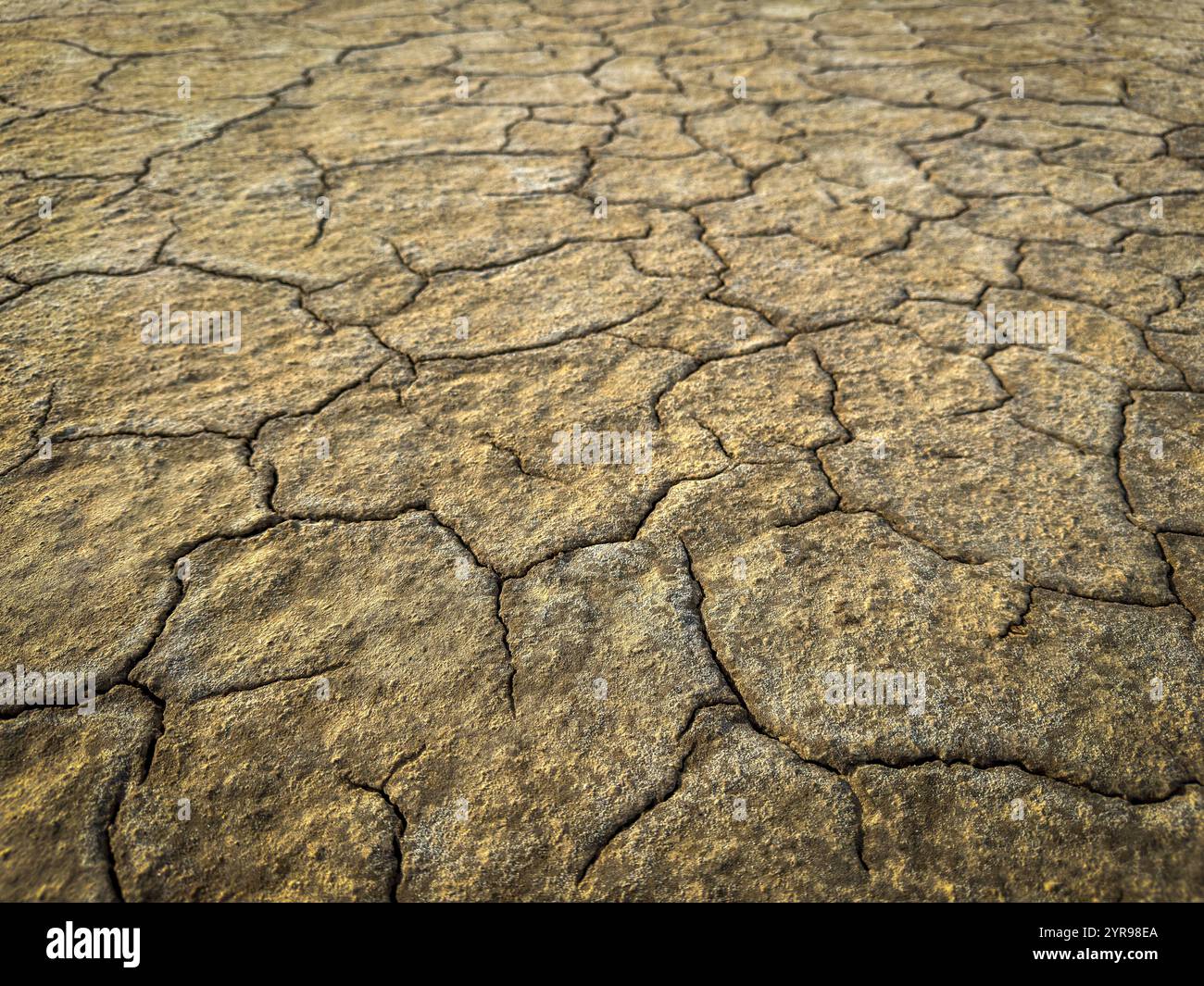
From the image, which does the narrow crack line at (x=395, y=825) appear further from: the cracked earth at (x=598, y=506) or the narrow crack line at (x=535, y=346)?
the narrow crack line at (x=535, y=346)

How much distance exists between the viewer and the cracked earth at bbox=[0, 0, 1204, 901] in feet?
3.70

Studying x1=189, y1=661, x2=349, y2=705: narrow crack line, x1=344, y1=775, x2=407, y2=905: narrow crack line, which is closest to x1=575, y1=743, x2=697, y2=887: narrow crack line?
x1=344, y1=775, x2=407, y2=905: narrow crack line

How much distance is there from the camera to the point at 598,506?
1597mm

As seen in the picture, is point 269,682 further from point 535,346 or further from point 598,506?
point 535,346

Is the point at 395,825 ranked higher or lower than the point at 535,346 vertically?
lower

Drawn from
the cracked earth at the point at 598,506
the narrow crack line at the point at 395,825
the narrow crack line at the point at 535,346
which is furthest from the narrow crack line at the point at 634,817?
the narrow crack line at the point at 535,346

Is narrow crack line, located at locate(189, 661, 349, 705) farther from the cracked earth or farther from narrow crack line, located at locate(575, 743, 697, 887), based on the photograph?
narrow crack line, located at locate(575, 743, 697, 887)

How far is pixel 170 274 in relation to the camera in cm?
220

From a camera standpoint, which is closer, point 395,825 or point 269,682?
point 395,825

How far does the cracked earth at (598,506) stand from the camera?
1.13 meters

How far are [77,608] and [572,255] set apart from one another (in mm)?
1436

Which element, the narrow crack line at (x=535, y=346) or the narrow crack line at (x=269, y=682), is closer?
the narrow crack line at (x=269, y=682)

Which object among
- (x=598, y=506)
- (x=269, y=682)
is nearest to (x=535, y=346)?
(x=598, y=506)
